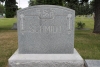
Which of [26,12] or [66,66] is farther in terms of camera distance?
[26,12]

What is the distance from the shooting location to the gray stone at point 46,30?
177 inches

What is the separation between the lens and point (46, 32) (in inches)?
181

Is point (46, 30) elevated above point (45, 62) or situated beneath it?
elevated above

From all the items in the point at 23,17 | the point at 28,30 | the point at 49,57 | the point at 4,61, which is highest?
the point at 23,17

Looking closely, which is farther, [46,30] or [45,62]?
[46,30]

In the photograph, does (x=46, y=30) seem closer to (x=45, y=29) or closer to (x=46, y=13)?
(x=45, y=29)

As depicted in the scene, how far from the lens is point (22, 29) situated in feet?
14.9

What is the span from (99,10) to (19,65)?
1016cm

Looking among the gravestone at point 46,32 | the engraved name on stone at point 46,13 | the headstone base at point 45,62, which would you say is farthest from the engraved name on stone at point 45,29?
the headstone base at point 45,62

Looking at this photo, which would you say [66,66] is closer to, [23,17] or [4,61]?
[23,17]

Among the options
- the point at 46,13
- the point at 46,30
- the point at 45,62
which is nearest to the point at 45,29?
the point at 46,30

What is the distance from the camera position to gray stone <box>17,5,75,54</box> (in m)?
4.51

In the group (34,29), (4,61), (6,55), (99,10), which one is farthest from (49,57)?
(99,10)

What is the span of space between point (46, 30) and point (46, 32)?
44 mm
